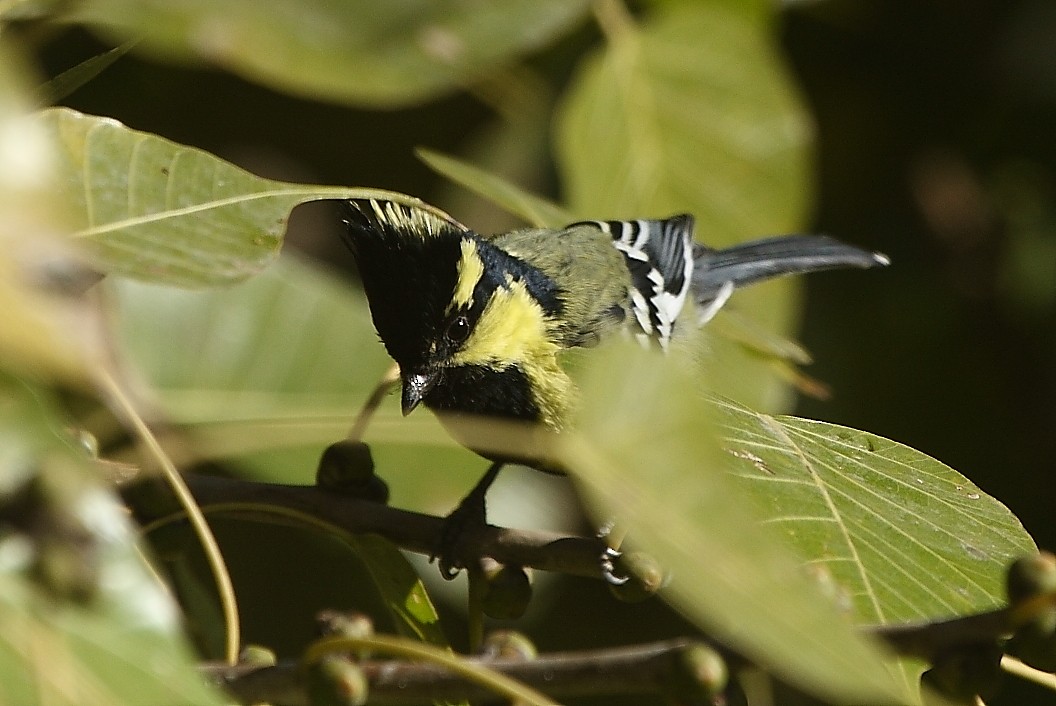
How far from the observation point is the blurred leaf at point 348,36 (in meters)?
0.97

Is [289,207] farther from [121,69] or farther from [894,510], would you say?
[121,69]

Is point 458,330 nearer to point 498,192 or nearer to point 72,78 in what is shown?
A: point 498,192

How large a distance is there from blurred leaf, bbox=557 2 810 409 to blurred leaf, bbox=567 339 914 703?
4.32ft

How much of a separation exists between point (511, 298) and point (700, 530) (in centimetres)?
153

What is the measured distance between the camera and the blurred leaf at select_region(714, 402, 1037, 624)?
957 mm

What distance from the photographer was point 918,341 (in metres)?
2.94

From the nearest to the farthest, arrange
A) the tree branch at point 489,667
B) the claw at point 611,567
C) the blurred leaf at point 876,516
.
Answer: the tree branch at point 489,667 → the blurred leaf at point 876,516 → the claw at point 611,567

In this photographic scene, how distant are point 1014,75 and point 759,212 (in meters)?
1.07

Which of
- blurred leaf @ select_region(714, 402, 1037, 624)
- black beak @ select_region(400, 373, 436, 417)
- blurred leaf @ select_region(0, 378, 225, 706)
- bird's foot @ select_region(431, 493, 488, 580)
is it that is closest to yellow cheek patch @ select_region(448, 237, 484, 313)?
black beak @ select_region(400, 373, 436, 417)

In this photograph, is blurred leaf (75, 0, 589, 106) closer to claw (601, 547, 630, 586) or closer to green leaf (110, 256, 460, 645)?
green leaf (110, 256, 460, 645)

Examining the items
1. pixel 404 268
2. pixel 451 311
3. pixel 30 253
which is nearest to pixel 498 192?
pixel 404 268

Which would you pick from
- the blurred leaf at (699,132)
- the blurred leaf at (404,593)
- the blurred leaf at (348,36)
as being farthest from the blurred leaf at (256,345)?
the blurred leaf at (404,593)

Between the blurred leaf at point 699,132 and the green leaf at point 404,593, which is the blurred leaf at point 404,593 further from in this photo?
the blurred leaf at point 699,132

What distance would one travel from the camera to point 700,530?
65cm
